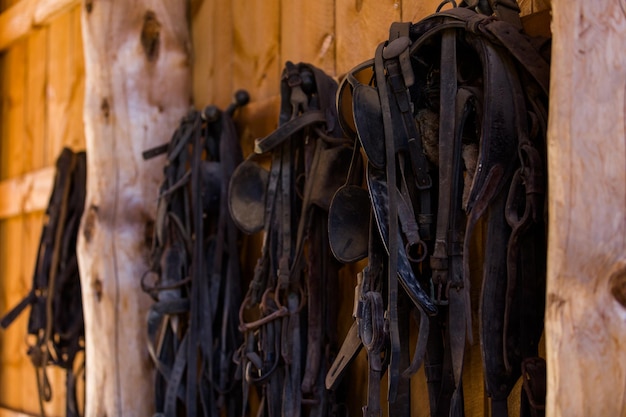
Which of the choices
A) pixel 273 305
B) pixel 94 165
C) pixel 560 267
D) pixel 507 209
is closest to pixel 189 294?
pixel 273 305

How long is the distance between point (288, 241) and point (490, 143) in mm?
612

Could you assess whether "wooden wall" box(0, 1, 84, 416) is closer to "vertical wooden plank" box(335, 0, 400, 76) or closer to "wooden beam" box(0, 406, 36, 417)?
"wooden beam" box(0, 406, 36, 417)

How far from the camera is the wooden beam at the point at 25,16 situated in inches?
114

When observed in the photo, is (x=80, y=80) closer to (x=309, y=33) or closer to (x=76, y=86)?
(x=76, y=86)

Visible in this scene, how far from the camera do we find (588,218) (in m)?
0.99

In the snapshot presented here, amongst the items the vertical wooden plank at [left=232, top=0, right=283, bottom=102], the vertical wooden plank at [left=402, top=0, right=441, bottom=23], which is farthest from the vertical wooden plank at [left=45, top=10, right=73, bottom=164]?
the vertical wooden plank at [left=402, top=0, right=441, bottom=23]

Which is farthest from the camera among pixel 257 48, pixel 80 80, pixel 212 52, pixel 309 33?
pixel 80 80

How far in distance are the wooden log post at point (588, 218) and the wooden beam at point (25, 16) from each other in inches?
88.9

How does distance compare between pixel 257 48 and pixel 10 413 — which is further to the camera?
pixel 10 413

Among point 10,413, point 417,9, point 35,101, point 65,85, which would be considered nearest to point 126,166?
point 65,85

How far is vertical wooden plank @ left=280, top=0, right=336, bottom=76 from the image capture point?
1.78 metres

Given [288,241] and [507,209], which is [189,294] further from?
[507,209]

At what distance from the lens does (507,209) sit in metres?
1.17

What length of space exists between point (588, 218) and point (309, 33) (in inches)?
40.6
